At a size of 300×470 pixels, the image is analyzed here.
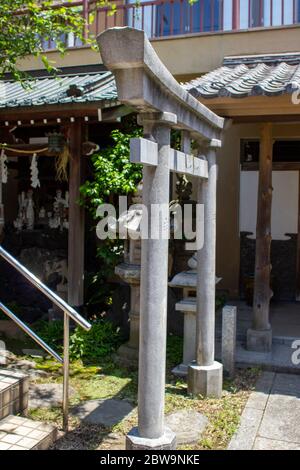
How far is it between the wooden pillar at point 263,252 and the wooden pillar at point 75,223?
2.98m

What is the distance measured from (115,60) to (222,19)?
7867 mm

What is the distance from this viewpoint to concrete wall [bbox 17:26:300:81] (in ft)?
31.7

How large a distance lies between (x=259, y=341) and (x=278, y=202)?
414 centimetres

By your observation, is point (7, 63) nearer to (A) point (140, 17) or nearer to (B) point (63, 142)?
(B) point (63, 142)

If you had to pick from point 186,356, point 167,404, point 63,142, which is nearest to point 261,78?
point 63,142

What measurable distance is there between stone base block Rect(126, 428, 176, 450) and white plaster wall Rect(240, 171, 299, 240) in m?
6.76

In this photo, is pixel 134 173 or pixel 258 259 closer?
pixel 258 259

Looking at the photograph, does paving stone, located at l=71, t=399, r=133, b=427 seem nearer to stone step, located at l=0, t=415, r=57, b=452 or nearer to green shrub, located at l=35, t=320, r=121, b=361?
stone step, located at l=0, t=415, r=57, b=452

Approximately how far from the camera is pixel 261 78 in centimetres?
690

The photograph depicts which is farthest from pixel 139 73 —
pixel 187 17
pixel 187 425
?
pixel 187 17

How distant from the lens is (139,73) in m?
3.46

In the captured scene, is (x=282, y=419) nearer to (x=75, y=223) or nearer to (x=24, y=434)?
(x=24, y=434)

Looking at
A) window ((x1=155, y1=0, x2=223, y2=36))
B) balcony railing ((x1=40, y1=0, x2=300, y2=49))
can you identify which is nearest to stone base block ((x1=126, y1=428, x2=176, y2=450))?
balcony railing ((x1=40, y1=0, x2=300, y2=49))

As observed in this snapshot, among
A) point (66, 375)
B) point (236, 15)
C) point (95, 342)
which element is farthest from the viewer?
point (236, 15)
